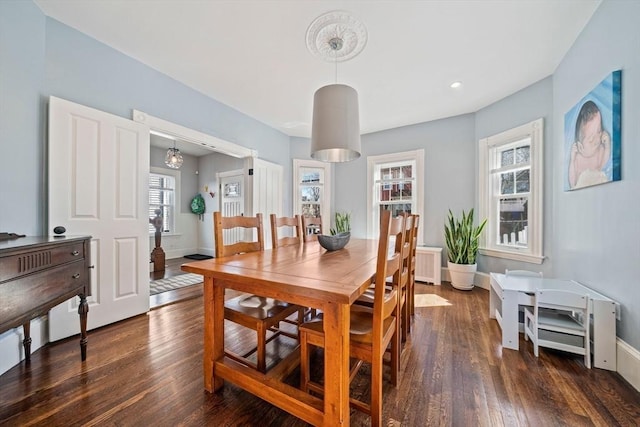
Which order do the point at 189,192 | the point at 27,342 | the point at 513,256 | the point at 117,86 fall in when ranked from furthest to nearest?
1. the point at 189,192
2. the point at 513,256
3. the point at 117,86
4. the point at 27,342

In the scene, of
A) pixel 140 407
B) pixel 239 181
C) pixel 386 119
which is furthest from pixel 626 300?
pixel 239 181

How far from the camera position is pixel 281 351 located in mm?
1925

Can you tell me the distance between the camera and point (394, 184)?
4516mm

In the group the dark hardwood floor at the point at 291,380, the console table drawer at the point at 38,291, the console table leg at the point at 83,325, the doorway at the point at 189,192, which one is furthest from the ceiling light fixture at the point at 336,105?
the doorway at the point at 189,192

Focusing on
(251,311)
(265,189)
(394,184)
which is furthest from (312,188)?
(251,311)

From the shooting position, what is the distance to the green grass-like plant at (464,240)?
3.49 meters

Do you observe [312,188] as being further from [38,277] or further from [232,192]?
[38,277]

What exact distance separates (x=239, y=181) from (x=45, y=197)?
3.85m

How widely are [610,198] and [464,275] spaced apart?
194 cm

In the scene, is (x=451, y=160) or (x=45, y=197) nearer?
(x=45, y=197)

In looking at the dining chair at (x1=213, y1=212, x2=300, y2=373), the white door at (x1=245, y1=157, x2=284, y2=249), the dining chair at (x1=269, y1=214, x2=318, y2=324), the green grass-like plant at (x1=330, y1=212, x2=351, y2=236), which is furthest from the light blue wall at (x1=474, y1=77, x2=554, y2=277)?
the white door at (x1=245, y1=157, x2=284, y2=249)

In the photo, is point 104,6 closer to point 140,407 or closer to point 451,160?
point 140,407

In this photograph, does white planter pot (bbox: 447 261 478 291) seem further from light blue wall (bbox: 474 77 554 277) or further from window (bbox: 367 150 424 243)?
window (bbox: 367 150 424 243)

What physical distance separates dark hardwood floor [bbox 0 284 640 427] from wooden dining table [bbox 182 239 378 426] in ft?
0.57
